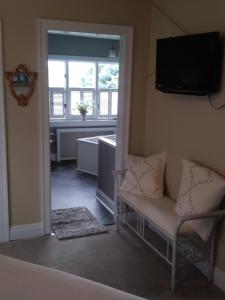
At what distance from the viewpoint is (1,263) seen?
868 mm

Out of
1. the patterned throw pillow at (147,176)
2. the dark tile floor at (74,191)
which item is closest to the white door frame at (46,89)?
the patterned throw pillow at (147,176)

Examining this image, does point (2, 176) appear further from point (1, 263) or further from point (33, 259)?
point (1, 263)

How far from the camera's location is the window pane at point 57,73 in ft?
21.2

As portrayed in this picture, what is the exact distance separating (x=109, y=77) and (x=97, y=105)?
24.2 inches

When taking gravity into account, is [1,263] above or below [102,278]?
above

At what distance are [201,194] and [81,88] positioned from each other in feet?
15.4

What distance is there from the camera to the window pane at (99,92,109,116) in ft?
22.9

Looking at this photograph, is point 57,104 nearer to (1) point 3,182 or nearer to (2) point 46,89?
(2) point 46,89

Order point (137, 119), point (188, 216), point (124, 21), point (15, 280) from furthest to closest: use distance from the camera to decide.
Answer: point (137, 119), point (124, 21), point (188, 216), point (15, 280)

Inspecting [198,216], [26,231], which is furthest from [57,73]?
[198,216]

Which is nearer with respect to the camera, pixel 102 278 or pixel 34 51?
pixel 102 278

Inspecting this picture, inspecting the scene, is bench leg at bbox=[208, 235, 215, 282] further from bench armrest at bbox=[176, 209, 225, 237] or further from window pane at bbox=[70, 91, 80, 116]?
window pane at bbox=[70, 91, 80, 116]

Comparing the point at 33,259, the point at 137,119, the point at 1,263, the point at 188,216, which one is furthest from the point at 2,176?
the point at 1,263

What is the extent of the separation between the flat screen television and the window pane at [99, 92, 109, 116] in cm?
397
